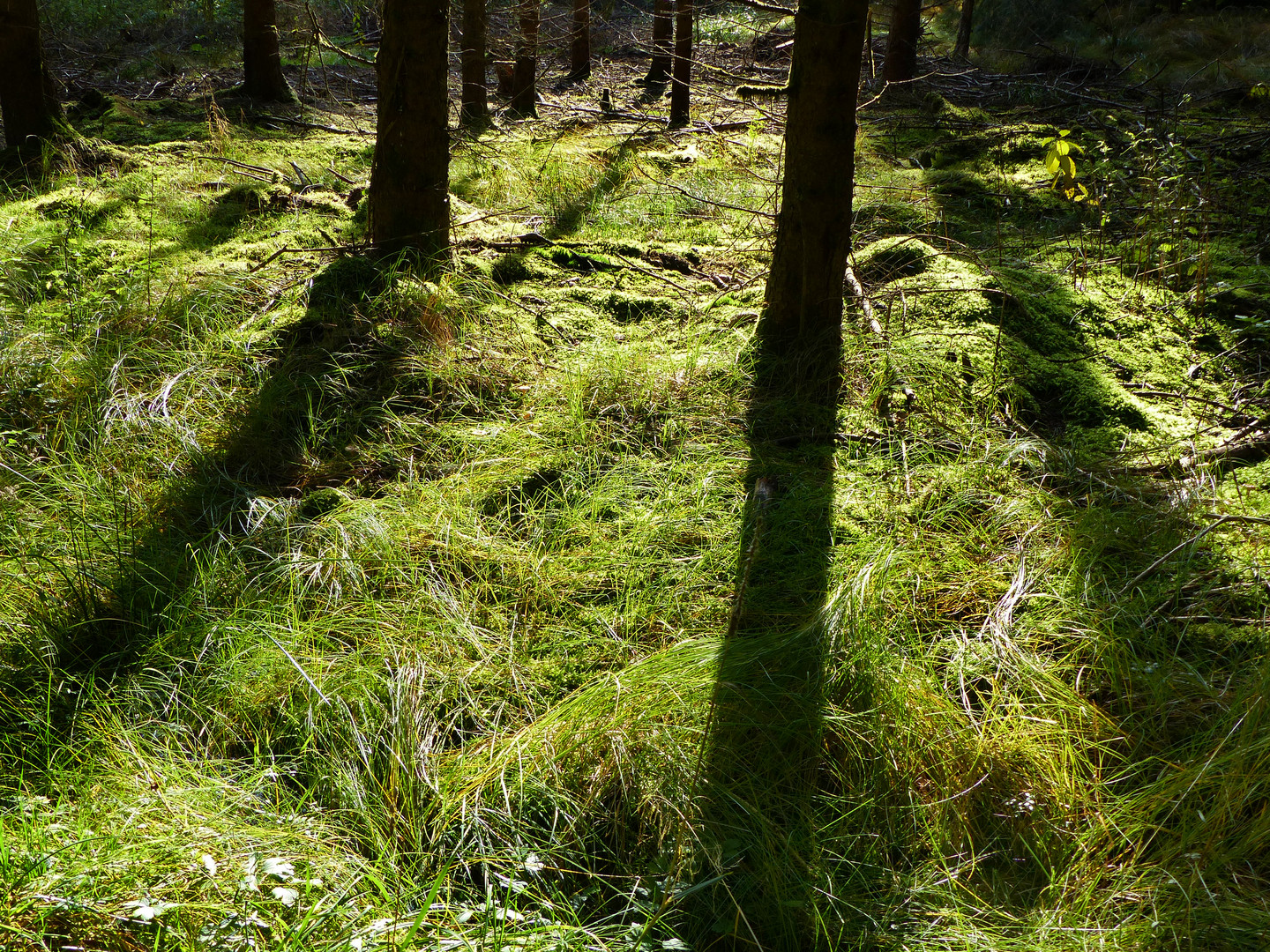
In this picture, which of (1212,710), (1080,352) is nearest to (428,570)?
(1212,710)

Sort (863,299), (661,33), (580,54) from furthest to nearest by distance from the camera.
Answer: (580,54) < (661,33) < (863,299)

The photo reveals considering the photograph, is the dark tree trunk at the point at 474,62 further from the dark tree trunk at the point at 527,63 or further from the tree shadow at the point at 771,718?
the tree shadow at the point at 771,718

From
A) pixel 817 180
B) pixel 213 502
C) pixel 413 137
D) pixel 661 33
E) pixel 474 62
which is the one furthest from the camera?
pixel 661 33

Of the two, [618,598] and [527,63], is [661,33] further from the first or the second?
[618,598]

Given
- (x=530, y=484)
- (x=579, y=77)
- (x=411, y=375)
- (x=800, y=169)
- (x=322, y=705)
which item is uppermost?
(x=579, y=77)

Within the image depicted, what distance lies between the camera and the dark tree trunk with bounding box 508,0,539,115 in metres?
8.31

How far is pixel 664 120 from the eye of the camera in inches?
355

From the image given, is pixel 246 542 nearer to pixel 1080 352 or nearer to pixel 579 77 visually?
pixel 1080 352

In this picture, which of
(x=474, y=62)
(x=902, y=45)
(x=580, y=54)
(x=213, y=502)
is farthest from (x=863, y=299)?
(x=580, y=54)

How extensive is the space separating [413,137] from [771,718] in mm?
3806

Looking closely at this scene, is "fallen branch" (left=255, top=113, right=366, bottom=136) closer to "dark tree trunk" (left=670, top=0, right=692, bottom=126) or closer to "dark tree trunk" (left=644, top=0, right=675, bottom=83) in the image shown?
"dark tree trunk" (left=670, top=0, right=692, bottom=126)

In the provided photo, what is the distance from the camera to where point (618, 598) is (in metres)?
2.86

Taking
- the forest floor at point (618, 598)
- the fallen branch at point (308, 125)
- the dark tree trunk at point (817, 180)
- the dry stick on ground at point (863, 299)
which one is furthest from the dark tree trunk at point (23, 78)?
the dry stick on ground at point (863, 299)

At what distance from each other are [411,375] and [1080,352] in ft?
11.0
